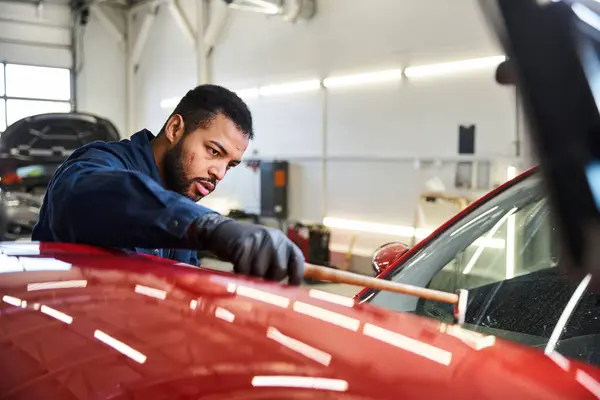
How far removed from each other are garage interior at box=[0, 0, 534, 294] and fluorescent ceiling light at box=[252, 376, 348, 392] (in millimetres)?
3455

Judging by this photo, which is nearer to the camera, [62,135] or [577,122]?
[577,122]

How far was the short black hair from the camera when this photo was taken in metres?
1.86

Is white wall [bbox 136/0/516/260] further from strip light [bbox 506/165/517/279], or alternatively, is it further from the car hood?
the car hood

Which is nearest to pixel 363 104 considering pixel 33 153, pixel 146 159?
pixel 33 153

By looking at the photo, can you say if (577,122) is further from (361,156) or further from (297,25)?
(297,25)

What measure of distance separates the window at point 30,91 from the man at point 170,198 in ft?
37.1

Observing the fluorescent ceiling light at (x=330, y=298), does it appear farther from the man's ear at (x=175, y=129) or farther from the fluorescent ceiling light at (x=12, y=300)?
the man's ear at (x=175, y=129)

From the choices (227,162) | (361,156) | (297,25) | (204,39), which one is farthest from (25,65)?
(227,162)

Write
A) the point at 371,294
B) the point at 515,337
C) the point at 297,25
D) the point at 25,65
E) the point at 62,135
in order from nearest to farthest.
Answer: the point at 515,337 → the point at 371,294 → the point at 62,135 → the point at 297,25 → the point at 25,65

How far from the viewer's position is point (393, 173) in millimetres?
7398

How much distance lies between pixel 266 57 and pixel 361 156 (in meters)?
2.70

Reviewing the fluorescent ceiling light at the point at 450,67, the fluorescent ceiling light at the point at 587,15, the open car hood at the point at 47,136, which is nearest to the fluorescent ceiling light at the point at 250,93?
the open car hood at the point at 47,136

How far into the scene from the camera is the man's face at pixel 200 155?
5.97ft

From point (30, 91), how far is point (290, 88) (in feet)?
21.0
